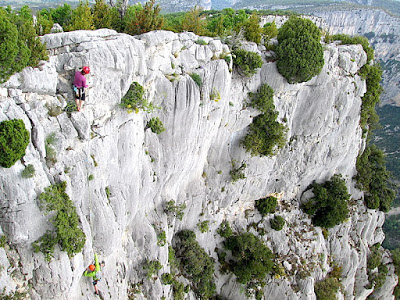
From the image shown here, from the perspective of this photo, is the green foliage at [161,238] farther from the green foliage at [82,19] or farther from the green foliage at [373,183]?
the green foliage at [373,183]

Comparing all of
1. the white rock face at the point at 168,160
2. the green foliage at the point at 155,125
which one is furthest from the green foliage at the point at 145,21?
the green foliage at the point at 155,125

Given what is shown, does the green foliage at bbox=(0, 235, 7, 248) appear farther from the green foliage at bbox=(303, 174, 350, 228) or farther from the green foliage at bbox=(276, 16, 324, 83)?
the green foliage at bbox=(303, 174, 350, 228)

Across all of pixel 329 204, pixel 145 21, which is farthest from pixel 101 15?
pixel 329 204

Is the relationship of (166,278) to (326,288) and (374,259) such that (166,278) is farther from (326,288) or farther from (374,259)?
(374,259)

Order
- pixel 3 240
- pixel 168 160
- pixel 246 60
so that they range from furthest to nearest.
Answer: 1. pixel 246 60
2. pixel 168 160
3. pixel 3 240

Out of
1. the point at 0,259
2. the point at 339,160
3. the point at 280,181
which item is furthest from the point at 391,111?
the point at 0,259

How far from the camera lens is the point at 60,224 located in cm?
1459

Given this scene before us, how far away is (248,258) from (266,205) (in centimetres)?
673

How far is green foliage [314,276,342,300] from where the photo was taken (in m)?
32.3

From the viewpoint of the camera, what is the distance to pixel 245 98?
92.0ft

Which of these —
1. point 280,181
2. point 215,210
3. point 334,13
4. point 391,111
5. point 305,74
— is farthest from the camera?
point 334,13

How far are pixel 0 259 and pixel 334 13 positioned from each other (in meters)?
131

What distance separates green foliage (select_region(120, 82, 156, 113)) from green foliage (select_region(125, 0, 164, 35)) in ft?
20.8

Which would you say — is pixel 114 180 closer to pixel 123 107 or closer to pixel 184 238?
pixel 123 107
